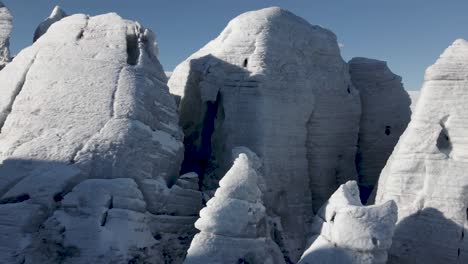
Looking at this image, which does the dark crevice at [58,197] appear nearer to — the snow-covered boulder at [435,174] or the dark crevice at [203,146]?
the dark crevice at [203,146]

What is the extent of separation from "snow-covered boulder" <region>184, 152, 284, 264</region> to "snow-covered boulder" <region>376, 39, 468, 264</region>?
250 cm

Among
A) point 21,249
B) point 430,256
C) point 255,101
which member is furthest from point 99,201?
point 430,256

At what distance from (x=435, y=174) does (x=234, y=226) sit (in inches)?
140

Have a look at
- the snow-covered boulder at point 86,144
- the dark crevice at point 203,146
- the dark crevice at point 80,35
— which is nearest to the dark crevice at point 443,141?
the snow-covered boulder at point 86,144

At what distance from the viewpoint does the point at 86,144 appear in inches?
330

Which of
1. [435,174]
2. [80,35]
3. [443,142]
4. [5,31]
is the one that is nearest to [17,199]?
[80,35]

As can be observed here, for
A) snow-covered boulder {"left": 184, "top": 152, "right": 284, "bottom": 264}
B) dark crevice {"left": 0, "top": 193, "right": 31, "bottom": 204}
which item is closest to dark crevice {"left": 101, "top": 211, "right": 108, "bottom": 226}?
dark crevice {"left": 0, "top": 193, "right": 31, "bottom": 204}

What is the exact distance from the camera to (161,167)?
8.94 m

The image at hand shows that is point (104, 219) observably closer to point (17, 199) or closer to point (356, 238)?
point (17, 199)

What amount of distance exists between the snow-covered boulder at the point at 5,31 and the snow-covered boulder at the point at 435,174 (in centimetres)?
864

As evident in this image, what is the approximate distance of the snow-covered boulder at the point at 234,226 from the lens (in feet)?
23.5

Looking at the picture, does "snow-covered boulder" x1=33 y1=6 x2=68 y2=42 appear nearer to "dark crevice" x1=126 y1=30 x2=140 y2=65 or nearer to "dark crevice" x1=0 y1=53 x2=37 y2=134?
"dark crevice" x1=0 y1=53 x2=37 y2=134

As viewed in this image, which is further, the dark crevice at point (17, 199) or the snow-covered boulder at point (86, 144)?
the dark crevice at point (17, 199)

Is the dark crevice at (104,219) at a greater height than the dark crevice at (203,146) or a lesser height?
lesser
